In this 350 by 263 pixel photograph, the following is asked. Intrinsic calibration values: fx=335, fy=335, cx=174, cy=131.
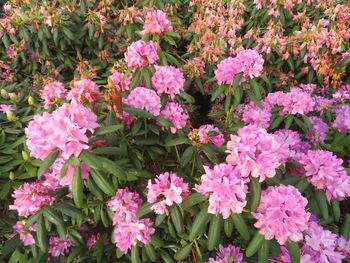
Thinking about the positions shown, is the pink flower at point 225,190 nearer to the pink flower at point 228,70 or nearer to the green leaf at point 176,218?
the green leaf at point 176,218

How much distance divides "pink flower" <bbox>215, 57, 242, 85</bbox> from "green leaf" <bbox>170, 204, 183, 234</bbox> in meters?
0.90

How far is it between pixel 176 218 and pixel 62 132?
577 millimetres

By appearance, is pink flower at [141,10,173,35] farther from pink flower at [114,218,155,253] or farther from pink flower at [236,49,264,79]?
pink flower at [114,218,155,253]

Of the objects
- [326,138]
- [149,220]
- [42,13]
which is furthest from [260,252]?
[42,13]

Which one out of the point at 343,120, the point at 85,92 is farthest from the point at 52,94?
the point at 343,120

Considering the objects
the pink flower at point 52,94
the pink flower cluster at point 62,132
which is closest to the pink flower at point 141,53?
the pink flower at point 52,94

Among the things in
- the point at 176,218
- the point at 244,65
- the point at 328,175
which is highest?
the point at 244,65

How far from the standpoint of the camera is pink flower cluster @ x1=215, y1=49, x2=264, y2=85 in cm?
188

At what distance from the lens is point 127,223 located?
4.73 feet

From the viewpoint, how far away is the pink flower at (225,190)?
1.15m

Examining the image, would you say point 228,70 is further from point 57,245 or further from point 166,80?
point 57,245

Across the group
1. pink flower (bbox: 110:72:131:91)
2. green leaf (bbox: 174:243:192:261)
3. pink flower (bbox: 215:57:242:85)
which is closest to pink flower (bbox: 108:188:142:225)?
green leaf (bbox: 174:243:192:261)

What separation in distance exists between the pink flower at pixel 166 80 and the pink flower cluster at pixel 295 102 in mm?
747

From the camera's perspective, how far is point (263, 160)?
45.3 inches
